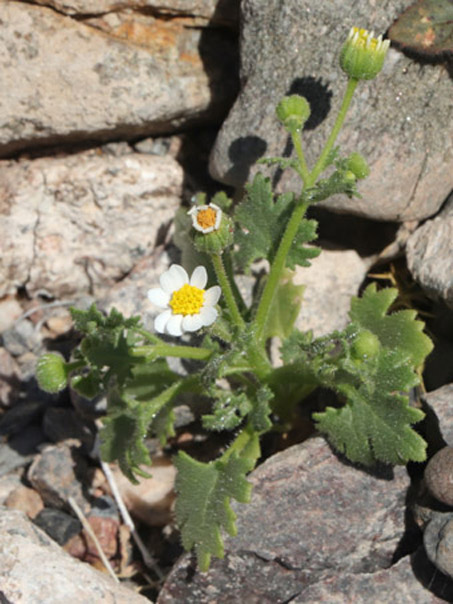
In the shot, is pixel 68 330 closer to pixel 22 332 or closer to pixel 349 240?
pixel 22 332

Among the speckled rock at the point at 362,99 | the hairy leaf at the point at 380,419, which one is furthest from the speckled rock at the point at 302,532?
the speckled rock at the point at 362,99

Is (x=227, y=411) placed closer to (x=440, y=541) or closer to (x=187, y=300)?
(x=187, y=300)

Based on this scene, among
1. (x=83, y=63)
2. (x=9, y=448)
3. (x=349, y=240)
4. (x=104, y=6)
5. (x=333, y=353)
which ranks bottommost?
(x=9, y=448)

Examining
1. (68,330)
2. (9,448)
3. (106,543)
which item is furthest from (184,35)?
(106,543)

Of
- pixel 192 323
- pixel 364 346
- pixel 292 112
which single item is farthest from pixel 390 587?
pixel 292 112

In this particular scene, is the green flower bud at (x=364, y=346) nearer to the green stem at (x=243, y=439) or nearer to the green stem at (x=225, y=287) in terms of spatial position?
the green stem at (x=225, y=287)

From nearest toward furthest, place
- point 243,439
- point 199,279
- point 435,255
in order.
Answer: point 199,279 < point 243,439 < point 435,255

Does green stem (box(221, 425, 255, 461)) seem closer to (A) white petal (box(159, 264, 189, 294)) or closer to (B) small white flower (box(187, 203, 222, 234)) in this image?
(A) white petal (box(159, 264, 189, 294))
